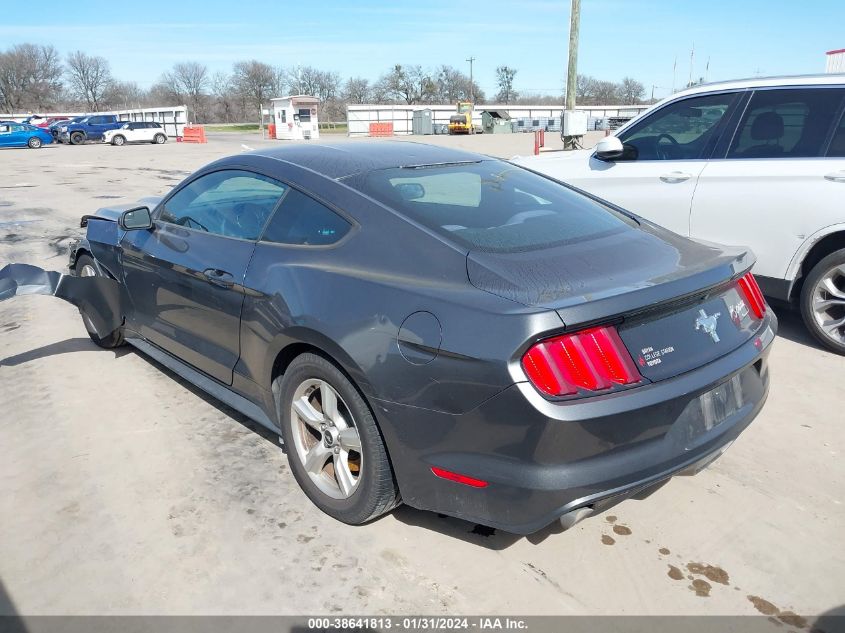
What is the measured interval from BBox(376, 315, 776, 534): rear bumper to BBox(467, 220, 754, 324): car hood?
0.97 ft

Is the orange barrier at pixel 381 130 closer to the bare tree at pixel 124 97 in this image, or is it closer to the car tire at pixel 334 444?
the car tire at pixel 334 444

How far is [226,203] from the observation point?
12.0 feet

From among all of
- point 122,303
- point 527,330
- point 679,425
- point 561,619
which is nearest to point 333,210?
point 527,330

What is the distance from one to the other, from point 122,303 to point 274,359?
6.52 feet

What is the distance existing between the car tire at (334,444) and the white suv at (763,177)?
361 cm

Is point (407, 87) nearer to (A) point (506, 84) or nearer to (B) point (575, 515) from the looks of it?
(A) point (506, 84)

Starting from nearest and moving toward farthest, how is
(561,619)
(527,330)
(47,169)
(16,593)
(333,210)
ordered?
(527,330), (561,619), (16,593), (333,210), (47,169)

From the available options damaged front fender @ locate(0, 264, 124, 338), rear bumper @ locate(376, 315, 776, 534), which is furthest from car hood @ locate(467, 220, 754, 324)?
damaged front fender @ locate(0, 264, 124, 338)

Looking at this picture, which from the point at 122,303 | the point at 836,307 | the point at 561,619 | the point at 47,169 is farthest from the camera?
the point at 47,169

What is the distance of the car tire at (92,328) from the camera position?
484cm

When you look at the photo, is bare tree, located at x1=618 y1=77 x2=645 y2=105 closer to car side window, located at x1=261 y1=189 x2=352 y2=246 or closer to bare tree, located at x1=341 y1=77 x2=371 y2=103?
bare tree, located at x1=341 y1=77 x2=371 y2=103

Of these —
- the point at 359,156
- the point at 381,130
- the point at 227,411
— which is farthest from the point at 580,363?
the point at 381,130

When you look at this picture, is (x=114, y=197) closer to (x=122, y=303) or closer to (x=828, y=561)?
(x=122, y=303)

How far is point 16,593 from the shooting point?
2.49 m
